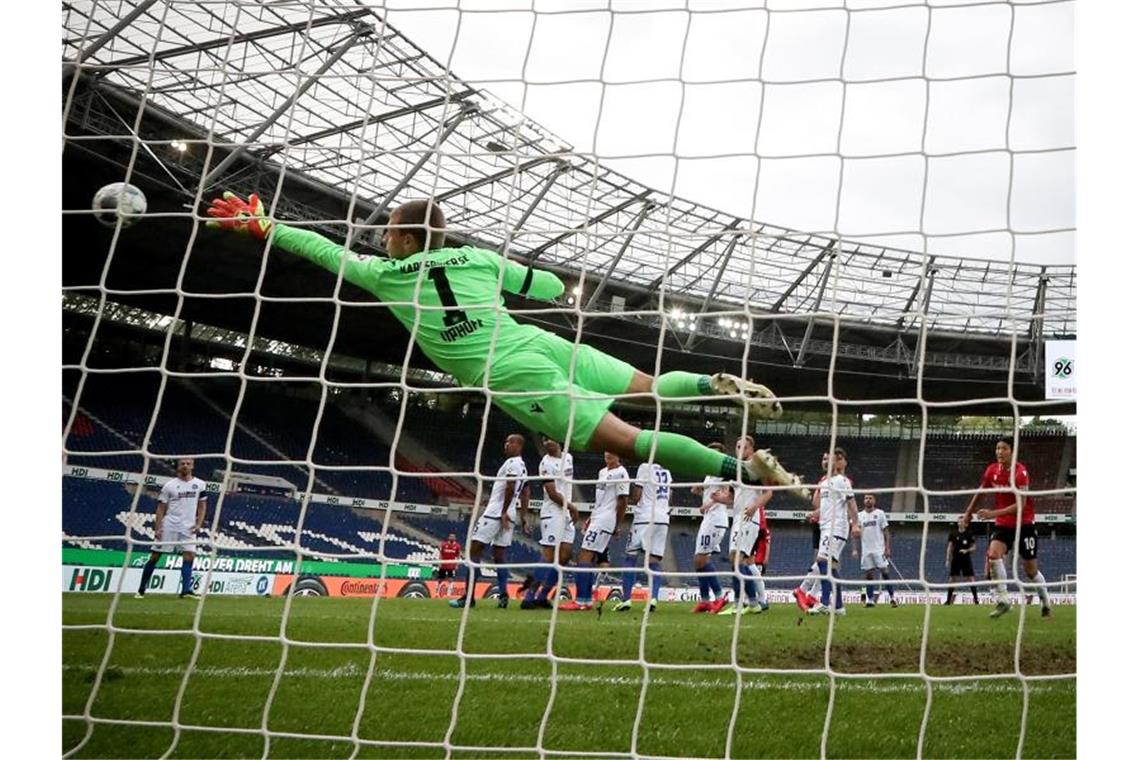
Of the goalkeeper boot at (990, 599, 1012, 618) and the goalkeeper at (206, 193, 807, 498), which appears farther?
the goalkeeper boot at (990, 599, 1012, 618)

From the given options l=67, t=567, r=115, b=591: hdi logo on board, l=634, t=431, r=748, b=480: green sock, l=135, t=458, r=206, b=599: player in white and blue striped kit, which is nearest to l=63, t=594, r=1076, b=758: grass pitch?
l=634, t=431, r=748, b=480: green sock

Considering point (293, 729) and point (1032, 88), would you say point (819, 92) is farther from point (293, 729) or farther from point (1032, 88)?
point (293, 729)

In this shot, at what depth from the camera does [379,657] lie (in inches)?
189

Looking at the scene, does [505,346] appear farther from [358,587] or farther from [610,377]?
[358,587]

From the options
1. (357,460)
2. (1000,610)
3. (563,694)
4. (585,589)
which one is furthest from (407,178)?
(357,460)

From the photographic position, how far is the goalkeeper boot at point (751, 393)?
3855 millimetres

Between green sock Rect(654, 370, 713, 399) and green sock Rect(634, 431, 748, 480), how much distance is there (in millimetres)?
198

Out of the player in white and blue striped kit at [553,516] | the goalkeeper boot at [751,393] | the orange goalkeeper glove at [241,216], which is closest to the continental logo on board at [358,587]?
the player in white and blue striped kit at [553,516]

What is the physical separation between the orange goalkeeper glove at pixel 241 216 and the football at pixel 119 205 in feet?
1.21

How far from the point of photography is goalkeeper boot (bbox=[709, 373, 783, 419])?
12.6 ft

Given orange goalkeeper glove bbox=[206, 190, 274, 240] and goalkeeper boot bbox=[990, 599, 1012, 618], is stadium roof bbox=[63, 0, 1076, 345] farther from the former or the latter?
orange goalkeeper glove bbox=[206, 190, 274, 240]
